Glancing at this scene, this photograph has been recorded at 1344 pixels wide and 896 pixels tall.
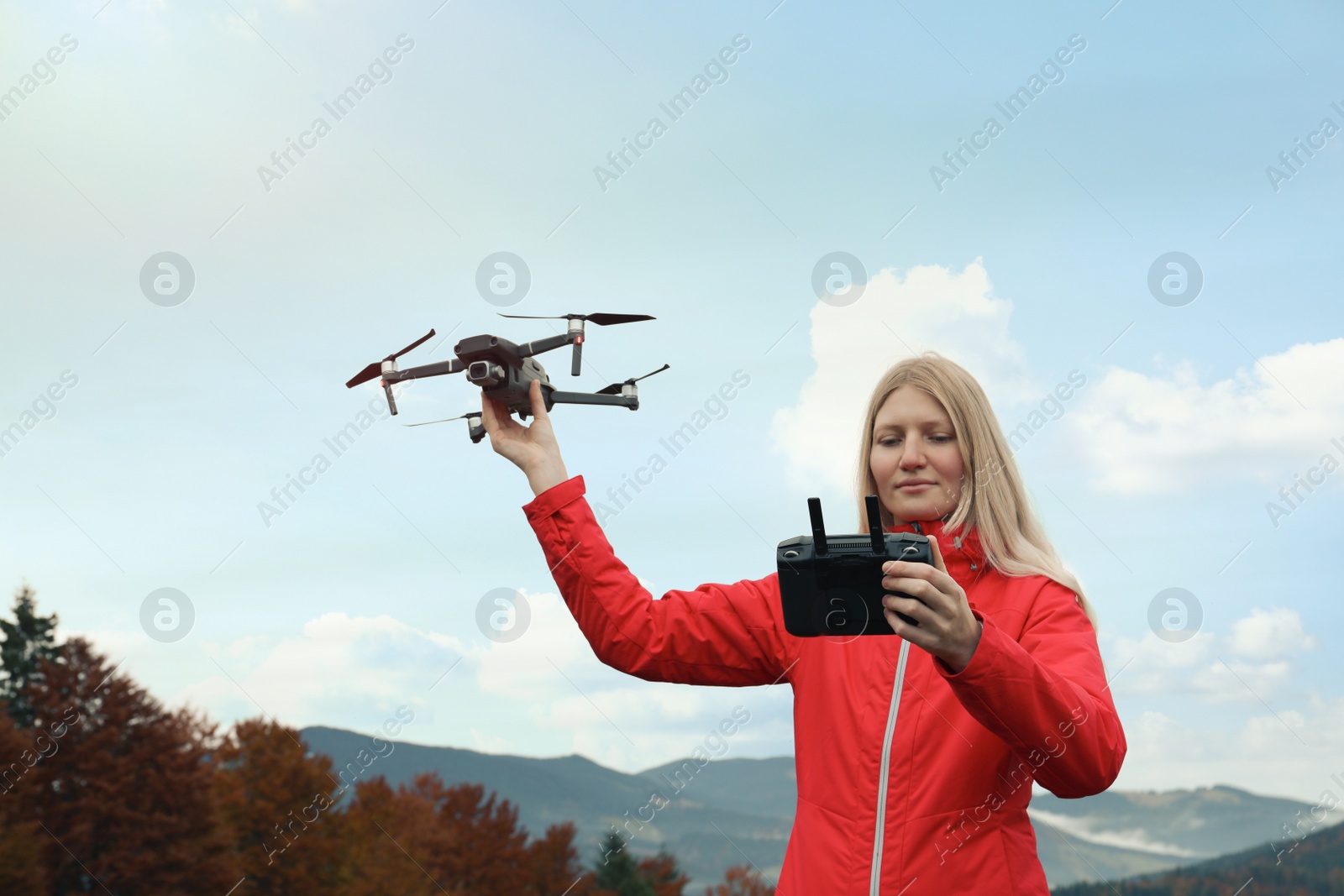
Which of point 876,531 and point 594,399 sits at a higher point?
point 594,399

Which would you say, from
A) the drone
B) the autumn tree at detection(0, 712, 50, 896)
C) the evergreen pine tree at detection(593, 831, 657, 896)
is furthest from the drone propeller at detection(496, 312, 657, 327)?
the evergreen pine tree at detection(593, 831, 657, 896)

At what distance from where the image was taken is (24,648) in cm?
4612

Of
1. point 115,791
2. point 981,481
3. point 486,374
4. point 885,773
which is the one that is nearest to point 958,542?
point 981,481

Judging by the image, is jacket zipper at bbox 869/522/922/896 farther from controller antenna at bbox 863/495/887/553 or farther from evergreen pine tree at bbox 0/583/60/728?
evergreen pine tree at bbox 0/583/60/728

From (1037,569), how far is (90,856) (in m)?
41.0

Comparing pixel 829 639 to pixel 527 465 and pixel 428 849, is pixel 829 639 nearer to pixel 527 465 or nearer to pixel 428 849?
pixel 527 465

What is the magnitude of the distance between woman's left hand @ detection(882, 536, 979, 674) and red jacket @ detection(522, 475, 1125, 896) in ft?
0.30


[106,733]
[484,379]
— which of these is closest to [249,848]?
[106,733]

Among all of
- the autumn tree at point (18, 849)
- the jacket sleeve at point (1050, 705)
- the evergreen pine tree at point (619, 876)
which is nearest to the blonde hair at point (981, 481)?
the jacket sleeve at point (1050, 705)

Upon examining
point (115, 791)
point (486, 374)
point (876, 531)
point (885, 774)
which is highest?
point (486, 374)

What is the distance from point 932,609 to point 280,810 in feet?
176

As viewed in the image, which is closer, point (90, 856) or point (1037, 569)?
point (1037, 569)

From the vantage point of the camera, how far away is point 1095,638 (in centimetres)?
377

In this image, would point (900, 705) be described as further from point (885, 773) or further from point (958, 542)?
point (958, 542)
